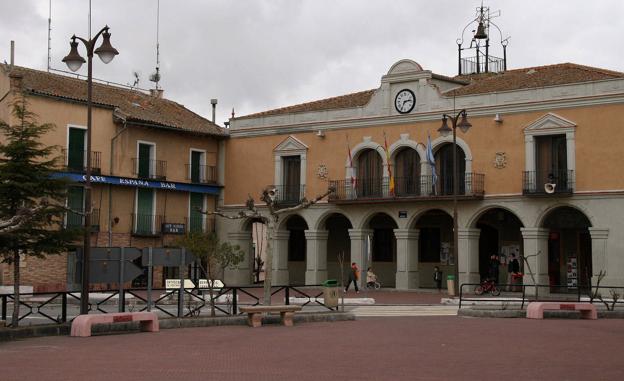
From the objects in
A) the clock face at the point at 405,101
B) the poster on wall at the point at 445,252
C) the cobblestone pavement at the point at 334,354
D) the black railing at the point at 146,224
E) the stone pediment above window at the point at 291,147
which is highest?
the clock face at the point at 405,101

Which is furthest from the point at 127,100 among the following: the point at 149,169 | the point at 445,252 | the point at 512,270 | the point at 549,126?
the point at 549,126

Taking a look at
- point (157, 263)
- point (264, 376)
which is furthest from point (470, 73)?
point (264, 376)

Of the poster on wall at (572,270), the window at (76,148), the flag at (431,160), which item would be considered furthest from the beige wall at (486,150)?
the window at (76,148)

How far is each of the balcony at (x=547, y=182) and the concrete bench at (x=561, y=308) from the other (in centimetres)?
1396

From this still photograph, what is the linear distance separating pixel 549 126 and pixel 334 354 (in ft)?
83.3

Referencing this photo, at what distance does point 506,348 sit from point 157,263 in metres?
9.16

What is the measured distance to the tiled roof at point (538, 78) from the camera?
39.9m

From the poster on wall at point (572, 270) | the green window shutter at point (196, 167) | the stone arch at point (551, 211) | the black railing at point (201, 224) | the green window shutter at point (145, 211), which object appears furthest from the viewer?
the green window shutter at point (196, 167)

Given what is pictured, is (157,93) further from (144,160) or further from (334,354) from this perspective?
(334,354)

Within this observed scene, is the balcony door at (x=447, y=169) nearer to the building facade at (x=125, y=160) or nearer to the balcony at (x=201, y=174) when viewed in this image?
the building facade at (x=125, y=160)

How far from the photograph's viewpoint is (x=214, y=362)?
14836 mm

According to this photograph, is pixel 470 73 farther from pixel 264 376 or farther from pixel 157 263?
pixel 264 376

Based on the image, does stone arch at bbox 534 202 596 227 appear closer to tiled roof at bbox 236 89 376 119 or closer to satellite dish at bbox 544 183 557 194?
satellite dish at bbox 544 183 557 194

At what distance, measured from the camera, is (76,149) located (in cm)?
4197
